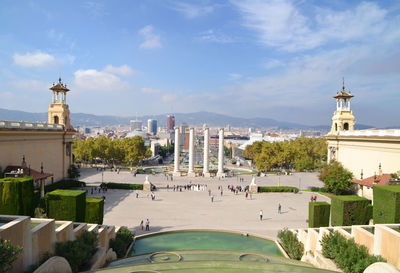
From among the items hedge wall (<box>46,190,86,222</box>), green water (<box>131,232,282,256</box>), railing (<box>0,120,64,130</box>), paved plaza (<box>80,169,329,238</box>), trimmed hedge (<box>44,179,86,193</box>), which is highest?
railing (<box>0,120,64,130</box>)

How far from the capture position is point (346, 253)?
1320 centimetres

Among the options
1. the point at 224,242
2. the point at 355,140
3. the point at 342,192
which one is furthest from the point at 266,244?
the point at 355,140

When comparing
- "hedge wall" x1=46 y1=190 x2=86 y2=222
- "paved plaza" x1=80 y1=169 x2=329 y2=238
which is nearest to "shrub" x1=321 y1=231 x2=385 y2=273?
"paved plaza" x1=80 y1=169 x2=329 y2=238

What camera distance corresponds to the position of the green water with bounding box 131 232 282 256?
19298mm

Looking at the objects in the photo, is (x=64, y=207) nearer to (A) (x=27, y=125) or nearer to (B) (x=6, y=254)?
(B) (x=6, y=254)

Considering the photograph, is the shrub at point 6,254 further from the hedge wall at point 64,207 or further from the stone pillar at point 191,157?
the stone pillar at point 191,157

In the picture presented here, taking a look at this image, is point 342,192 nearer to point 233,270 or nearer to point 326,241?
point 326,241

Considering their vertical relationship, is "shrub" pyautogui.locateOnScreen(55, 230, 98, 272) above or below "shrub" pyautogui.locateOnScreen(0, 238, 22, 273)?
below

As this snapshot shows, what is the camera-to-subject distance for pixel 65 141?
4638cm

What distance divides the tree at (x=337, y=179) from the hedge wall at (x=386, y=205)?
2436 cm

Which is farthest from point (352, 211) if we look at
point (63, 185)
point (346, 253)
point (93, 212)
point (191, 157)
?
point (191, 157)

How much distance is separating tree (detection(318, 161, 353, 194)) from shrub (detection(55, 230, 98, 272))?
34.2 m

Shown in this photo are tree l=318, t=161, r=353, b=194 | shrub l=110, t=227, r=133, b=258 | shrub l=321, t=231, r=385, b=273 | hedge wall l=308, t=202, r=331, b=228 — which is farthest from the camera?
tree l=318, t=161, r=353, b=194

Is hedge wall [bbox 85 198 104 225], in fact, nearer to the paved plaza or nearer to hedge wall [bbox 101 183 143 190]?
the paved plaza
